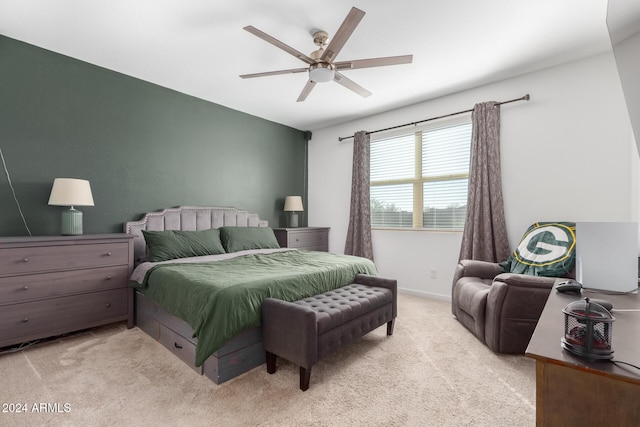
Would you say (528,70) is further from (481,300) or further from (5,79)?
(5,79)

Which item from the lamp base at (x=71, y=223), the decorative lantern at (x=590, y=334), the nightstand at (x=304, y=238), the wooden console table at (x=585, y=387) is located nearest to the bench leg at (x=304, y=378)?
the wooden console table at (x=585, y=387)

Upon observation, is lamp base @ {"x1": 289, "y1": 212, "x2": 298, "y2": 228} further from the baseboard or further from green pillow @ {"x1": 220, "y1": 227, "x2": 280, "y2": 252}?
the baseboard

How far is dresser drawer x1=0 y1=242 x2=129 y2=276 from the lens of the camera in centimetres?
227

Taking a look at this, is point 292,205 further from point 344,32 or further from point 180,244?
point 344,32

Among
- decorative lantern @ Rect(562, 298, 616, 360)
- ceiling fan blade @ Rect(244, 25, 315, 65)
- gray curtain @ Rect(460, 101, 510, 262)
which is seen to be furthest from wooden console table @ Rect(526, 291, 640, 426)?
gray curtain @ Rect(460, 101, 510, 262)

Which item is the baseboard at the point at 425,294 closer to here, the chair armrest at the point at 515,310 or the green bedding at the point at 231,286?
the green bedding at the point at 231,286

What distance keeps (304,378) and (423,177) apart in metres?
3.14

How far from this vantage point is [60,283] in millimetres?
2479

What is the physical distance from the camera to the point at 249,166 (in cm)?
456

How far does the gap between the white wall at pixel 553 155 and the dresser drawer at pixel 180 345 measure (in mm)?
3015

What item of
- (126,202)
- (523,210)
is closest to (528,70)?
(523,210)

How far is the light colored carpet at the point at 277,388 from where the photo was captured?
158cm

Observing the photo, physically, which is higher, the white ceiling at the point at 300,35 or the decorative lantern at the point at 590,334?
the white ceiling at the point at 300,35

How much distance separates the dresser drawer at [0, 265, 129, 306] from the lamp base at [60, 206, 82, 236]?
1.29 feet
